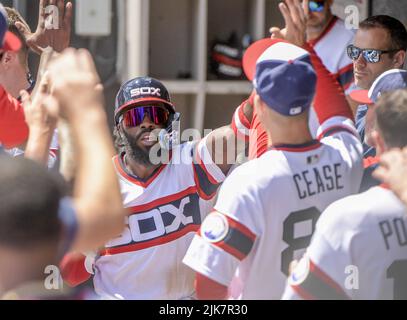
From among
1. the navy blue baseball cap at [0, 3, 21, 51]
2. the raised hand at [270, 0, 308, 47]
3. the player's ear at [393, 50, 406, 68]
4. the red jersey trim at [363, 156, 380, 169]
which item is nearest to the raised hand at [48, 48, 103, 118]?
the navy blue baseball cap at [0, 3, 21, 51]

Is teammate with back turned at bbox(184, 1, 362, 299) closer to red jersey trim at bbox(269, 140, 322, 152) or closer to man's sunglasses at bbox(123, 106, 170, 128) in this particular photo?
red jersey trim at bbox(269, 140, 322, 152)

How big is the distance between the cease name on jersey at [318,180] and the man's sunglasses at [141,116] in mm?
1053

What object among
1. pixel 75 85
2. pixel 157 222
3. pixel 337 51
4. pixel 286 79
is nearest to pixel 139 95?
pixel 157 222

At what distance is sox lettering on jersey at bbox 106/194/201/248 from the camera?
3.42 meters

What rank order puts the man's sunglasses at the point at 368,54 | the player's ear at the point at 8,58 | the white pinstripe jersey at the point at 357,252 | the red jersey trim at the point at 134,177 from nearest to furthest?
1. the white pinstripe jersey at the point at 357,252
2. the red jersey trim at the point at 134,177
3. the player's ear at the point at 8,58
4. the man's sunglasses at the point at 368,54

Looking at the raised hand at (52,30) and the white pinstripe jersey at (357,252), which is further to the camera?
the raised hand at (52,30)

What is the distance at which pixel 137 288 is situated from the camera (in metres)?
3.42

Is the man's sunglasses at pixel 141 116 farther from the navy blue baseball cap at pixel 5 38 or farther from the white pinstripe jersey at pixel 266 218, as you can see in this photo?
the white pinstripe jersey at pixel 266 218

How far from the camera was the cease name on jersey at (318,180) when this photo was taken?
2.65 metres

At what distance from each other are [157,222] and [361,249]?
1.21 meters

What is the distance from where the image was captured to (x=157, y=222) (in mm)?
3432

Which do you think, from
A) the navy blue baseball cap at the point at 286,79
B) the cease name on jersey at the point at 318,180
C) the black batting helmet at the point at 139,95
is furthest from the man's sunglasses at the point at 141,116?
the cease name on jersey at the point at 318,180

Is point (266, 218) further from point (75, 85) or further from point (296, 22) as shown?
point (75, 85)

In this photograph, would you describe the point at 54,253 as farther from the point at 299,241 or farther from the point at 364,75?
the point at 364,75
